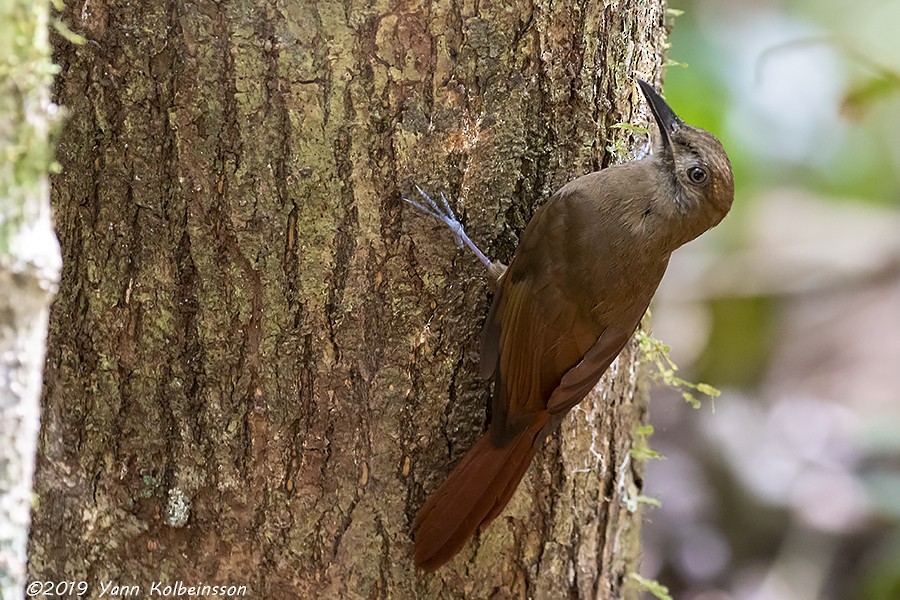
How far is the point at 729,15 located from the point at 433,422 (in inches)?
136

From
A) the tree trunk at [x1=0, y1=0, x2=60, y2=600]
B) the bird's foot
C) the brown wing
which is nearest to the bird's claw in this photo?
the bird's foot

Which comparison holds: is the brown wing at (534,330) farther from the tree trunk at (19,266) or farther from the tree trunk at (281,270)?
the tree trunk at (19,266)

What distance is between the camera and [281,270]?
6.40 ft

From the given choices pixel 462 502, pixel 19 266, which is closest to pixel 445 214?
pixel 462 502

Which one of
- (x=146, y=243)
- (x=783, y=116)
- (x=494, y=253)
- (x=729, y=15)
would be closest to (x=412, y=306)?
(x=494, y=253)

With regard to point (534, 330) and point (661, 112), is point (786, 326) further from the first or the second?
point (534, 330)

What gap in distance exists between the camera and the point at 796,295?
5.05 metres

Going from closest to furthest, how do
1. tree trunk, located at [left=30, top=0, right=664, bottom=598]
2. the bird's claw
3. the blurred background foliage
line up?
1. tree trunk, located at [left=30, top=0, right=664, bottom=598]
2. the bird's claw
3. the blurred background foliage

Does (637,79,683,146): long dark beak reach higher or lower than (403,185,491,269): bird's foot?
higher

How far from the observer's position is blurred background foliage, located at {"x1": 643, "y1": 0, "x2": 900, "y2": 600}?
4168 millimetres

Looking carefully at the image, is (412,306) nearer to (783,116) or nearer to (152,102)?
(152,102)

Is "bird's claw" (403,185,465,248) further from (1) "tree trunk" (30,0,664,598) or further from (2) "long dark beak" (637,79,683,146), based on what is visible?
(2) "long dark beak" (637,79,683,146)

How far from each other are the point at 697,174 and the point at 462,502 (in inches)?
39.0

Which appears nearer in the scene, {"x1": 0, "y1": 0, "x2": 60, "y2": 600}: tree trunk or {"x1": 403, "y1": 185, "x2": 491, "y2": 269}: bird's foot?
{"x1": 0, "y1": 0, "x2": 60, "y2": 600}: tree trunk
